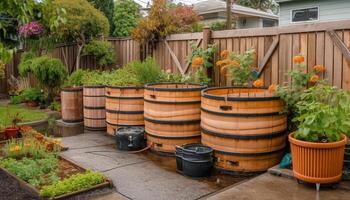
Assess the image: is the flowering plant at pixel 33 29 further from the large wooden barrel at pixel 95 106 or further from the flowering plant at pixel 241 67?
the flowering plant at pixel 241 67

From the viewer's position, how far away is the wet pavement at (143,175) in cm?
360

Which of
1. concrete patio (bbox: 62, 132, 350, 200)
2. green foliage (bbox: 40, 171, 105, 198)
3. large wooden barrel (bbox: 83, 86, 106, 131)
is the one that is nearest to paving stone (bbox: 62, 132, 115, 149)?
large wooden barrel (bbox: 83, 86, 106, 131)

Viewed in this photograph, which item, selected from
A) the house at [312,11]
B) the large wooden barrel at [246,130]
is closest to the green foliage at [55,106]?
the large wooden barrel at [246,130]

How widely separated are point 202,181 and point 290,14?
363 inches

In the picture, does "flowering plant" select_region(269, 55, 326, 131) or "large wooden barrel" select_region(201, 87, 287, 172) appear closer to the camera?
"large wooden barrel" select_region(201, 87, 287, 172)

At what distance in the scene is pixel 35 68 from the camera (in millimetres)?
9016

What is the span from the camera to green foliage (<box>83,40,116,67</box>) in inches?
326

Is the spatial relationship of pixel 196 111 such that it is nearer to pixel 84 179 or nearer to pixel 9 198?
pixel 84 179

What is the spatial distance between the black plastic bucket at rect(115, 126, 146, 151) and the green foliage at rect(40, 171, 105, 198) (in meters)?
1.43

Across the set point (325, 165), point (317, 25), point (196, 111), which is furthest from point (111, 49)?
point (325, 165)

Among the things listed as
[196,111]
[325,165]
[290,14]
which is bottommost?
[325,165]

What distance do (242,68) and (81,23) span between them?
15.2 feet

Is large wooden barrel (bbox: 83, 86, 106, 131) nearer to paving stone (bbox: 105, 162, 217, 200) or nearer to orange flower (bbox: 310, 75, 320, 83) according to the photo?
paving stone (bbox: 105, 162, 217, 200)

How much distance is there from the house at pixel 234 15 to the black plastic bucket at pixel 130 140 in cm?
1041
